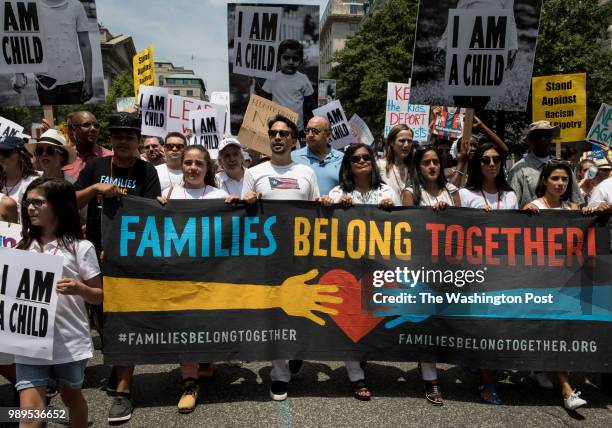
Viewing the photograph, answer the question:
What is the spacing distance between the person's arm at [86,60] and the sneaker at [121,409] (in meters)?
2.89

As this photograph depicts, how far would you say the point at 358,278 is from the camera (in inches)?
154

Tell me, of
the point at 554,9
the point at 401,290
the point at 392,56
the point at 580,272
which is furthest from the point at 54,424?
the point at 392,56

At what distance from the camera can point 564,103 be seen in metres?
7.13

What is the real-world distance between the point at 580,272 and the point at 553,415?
3.61 feet

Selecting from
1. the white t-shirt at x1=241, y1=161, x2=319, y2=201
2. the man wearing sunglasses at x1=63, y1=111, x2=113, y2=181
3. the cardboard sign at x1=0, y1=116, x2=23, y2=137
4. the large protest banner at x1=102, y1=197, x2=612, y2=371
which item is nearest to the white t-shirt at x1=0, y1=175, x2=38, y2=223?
the large protest banner at x1=102, y1=197, x2=612, y2=371

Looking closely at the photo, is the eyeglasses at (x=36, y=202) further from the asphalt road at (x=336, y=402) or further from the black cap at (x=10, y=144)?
the asphalt road at (x=336, y=402)

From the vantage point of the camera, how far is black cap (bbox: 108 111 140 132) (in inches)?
146

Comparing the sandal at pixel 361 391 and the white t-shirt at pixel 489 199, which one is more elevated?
the white t-shirt at pixel 489 199

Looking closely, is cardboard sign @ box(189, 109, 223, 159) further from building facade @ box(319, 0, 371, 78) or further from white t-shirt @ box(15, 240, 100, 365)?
building facade @ box(319, 0, 371, 78)

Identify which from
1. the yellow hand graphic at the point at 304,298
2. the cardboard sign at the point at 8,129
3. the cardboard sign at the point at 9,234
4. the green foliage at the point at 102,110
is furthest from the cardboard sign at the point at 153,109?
the green foliage at the point at 102,110

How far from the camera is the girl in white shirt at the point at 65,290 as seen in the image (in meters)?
2.71

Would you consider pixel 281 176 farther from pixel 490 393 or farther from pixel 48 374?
pixel 490 393

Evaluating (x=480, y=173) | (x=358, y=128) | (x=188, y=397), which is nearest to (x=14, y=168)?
(x=188, y=397)

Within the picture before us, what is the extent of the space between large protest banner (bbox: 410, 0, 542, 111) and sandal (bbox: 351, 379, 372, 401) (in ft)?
8.64
